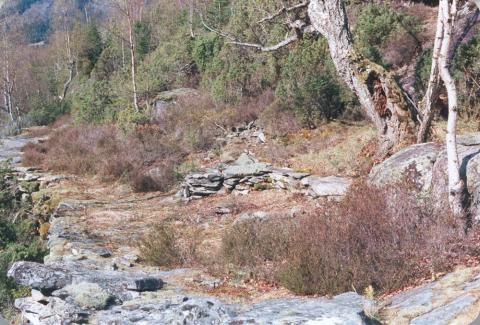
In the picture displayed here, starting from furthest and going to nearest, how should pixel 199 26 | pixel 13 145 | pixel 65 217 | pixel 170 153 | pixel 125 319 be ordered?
Result: pixel 199 26 → pixel 13 145 → pixel 170 153 → pixel 65 217 → pixel 125 319

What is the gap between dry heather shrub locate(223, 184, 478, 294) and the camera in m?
4.67

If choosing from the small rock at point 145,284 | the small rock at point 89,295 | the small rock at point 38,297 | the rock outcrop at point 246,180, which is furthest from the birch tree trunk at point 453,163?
the small rock at point 38,297

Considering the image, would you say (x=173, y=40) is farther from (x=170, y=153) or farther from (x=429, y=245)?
(x=429, y=245)

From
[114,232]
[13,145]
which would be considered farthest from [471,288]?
[13,145]

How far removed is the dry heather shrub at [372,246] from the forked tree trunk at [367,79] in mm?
3725

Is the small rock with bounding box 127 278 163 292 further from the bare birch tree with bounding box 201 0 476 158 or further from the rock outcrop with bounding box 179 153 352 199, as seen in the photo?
the bare birch tree with bounding box 201 0 476 158

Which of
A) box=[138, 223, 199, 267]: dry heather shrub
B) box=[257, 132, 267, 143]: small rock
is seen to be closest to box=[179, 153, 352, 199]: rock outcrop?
box=[257, 132, 267, 143]: small rock

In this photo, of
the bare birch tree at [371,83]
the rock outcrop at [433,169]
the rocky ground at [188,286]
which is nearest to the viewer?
the rocky ground at [188,286]

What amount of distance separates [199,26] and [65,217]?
20.3 meters

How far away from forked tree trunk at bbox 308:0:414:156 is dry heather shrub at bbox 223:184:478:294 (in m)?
3.72

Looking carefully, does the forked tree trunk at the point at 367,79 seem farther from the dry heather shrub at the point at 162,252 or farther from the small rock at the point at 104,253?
the small rock at the point at 104,253

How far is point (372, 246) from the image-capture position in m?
4.89

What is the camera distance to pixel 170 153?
45.9ft

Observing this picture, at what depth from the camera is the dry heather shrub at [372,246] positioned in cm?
467
